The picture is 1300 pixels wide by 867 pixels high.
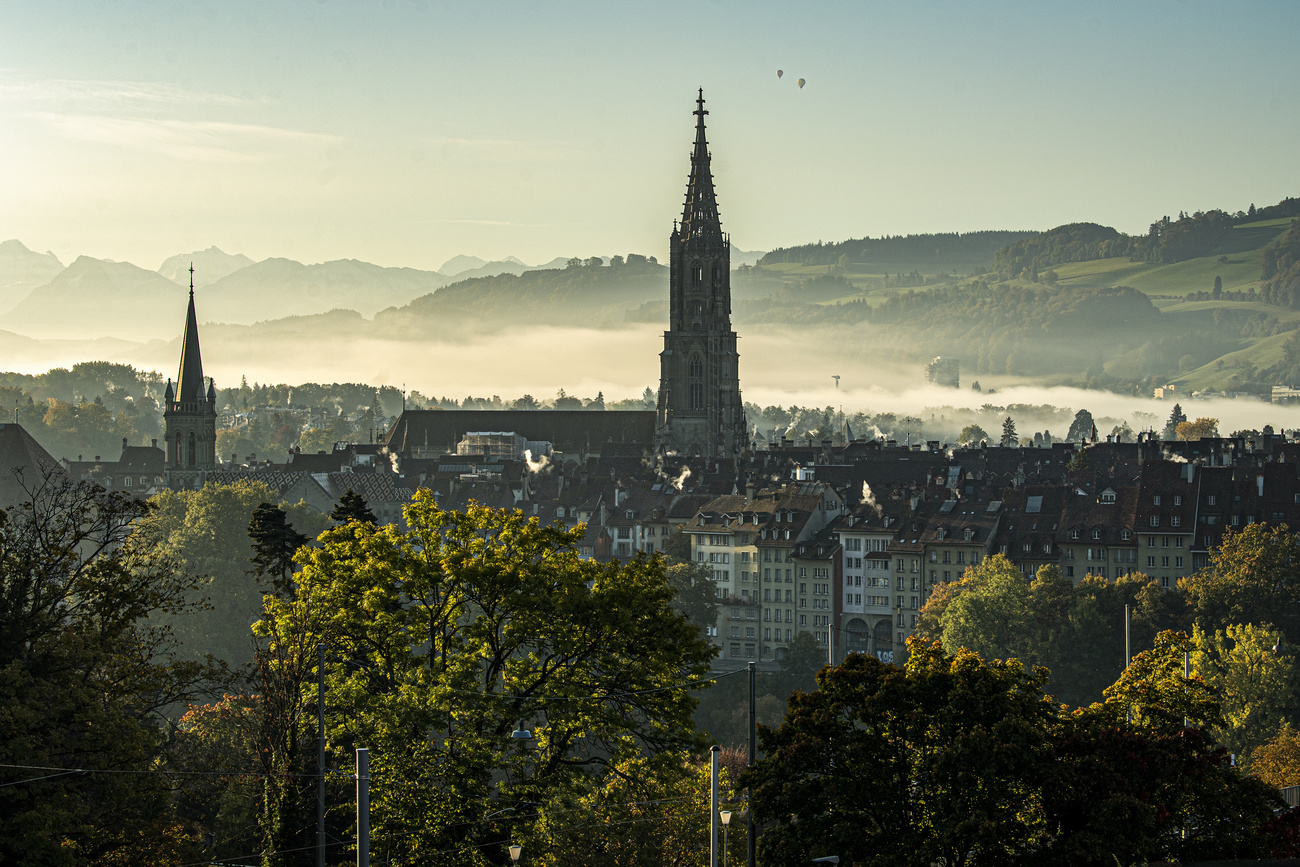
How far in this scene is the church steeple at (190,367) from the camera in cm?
13875

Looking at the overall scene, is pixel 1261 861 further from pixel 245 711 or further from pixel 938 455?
pixel 938 455

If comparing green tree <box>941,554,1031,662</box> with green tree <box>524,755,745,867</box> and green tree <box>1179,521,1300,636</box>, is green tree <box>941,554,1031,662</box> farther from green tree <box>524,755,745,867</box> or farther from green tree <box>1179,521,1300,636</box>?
green tree <box>524,755,745,867</box>

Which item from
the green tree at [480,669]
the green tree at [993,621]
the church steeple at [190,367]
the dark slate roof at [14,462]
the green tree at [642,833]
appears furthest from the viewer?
the church steeple at [190,367]

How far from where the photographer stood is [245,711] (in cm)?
5353

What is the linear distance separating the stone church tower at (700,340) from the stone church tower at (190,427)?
46.2 meters

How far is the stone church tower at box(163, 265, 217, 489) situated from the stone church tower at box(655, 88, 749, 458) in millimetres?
46223

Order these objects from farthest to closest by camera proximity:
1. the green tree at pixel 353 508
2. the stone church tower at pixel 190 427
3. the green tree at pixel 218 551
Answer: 1. the stone church tower at pixel 190 427
2. the green tree at pixel 218 551
3. the green tree at pixel 353 508

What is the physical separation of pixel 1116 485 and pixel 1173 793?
86.2 metres

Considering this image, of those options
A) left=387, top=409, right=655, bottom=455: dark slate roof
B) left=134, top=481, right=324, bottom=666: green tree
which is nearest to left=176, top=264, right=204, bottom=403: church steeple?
left=134, top=481, right=324, bottom=666: green tree

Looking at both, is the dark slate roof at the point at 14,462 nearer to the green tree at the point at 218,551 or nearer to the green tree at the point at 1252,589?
the green tree at the point at 218,551

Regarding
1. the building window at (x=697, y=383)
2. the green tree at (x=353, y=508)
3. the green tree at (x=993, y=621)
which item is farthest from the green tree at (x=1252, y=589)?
the building window at (x=697, y=383)

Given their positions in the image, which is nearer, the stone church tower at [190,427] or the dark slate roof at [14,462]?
the dark slate roof at [14,462]

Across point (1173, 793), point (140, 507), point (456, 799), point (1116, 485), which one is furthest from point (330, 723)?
point (1116, 485)

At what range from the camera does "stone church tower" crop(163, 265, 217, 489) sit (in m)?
143
